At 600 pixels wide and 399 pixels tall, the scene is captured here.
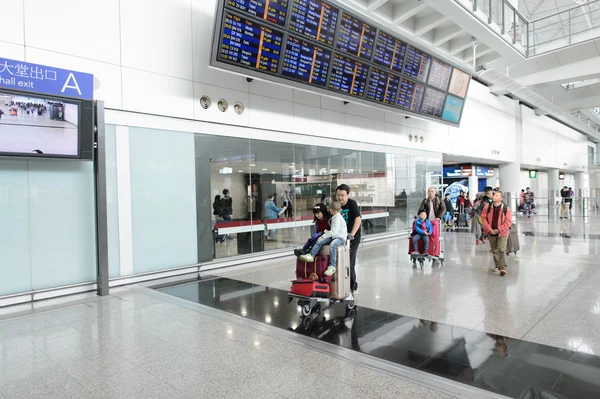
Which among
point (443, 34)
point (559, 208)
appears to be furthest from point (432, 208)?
point (559, 208)

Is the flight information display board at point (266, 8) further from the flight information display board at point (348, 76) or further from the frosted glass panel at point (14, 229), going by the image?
the frosted glass panel at point (14, 229)

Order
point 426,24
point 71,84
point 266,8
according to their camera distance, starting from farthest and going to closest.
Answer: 1. point 426,24
2. point 266,8
3. point 71,84

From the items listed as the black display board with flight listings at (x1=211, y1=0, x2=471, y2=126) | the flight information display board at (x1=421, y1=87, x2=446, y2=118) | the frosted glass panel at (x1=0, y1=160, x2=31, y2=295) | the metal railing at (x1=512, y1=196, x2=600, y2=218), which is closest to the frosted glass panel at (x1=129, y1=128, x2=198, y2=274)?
the frosted glass panel at (x1=0, y1=160, x2=31, y2=295)

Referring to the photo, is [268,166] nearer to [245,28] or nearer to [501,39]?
[245,28]

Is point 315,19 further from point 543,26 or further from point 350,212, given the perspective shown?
point 543,26

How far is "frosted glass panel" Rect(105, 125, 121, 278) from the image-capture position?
6.49 m

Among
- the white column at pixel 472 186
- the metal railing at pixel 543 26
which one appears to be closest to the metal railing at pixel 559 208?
the white column at pixel 472 186

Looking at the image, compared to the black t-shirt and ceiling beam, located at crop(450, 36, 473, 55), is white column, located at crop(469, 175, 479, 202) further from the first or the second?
the black t-shirt

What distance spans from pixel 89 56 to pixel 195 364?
537 cm

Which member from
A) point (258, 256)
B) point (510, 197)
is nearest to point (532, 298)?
point (258, 256)

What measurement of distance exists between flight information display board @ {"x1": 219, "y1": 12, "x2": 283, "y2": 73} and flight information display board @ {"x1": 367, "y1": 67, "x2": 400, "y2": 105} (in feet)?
10.6

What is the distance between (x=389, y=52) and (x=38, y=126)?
27.1 ft

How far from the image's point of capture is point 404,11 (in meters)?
11.2

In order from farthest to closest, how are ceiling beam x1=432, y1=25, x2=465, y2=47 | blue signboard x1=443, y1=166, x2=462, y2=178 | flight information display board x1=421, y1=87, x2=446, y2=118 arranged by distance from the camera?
blue signboard x1=443, y1=166, x2=462, y2=178, ceiling beam x1=432, y1=25, x2=465, y2=47, flight information display board x1=421, y1=87, x2=446, y2=118
